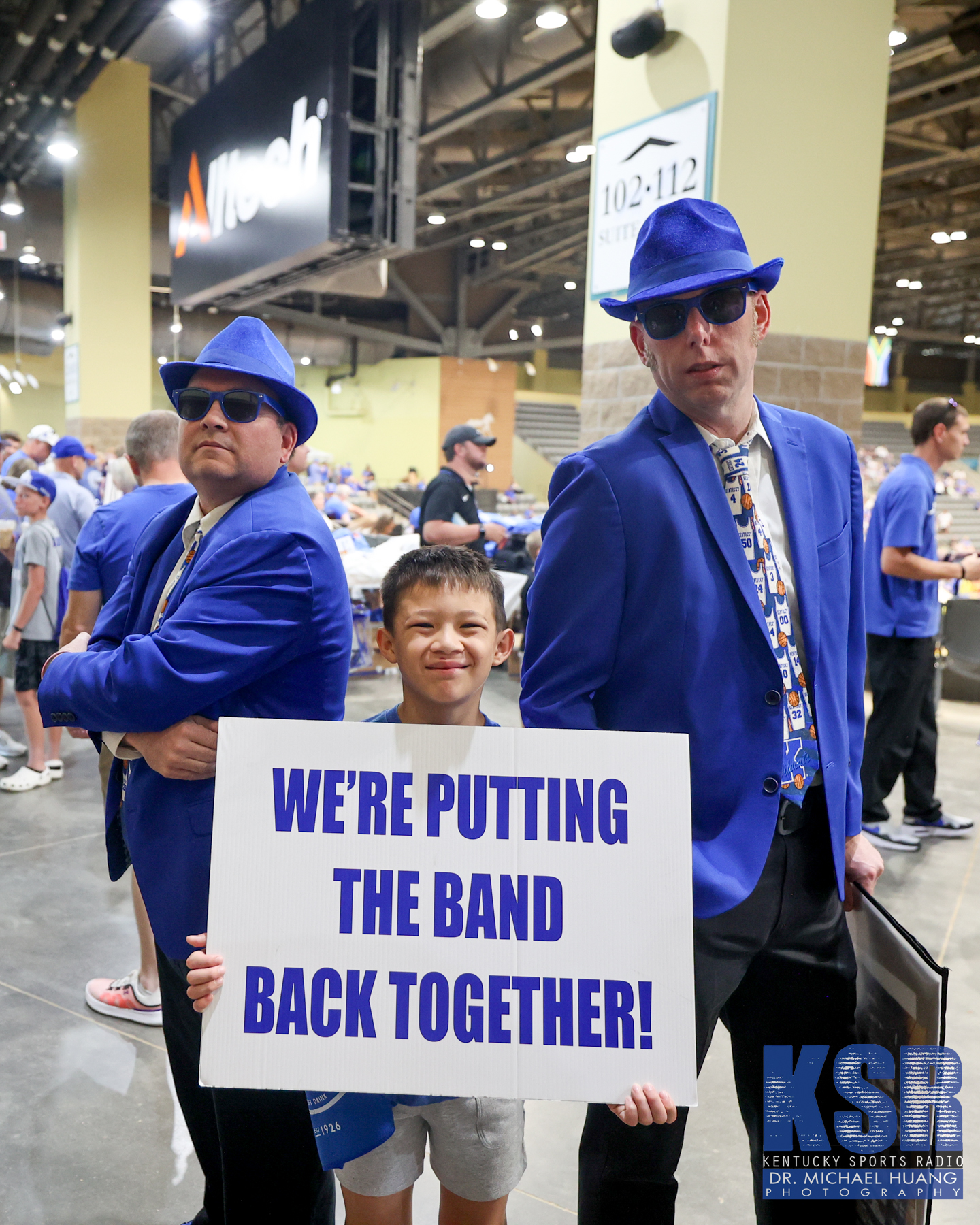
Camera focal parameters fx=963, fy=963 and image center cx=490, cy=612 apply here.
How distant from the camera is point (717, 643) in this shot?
1.35 metres

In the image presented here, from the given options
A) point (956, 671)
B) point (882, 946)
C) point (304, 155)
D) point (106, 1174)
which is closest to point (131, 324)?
point (304, 155)

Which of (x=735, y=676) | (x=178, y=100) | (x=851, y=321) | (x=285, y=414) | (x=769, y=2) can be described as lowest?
(x=735, y=676)

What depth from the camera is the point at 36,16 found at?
9633 millimetres

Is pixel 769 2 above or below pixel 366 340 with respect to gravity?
below

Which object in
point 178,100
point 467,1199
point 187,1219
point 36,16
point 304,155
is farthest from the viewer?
point 178,100

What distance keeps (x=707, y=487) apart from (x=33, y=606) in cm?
417

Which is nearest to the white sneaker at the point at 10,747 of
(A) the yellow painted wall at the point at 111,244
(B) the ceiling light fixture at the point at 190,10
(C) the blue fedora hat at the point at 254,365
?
(C) the blue fedora hat at the point at 254,365

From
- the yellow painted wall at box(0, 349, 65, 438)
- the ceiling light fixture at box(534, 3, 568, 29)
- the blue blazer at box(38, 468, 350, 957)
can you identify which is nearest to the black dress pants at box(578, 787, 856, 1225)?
the blue blazer at box(38, 468, 350, 957)

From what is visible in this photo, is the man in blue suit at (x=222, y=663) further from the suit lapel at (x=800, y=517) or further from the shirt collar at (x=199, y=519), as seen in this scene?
the suit lapel at (x=800, y=517)

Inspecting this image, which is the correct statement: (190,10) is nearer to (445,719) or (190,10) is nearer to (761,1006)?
(445,719)

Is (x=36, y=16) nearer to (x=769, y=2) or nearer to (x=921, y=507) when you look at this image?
(x=769, y=2)

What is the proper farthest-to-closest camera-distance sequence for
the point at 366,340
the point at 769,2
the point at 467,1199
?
1. the point at 366,340
2. the point at 769,2
3. the point at 467,1199

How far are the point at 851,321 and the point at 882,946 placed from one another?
318cm

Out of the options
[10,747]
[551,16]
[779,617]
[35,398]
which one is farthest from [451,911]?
[35,398]
